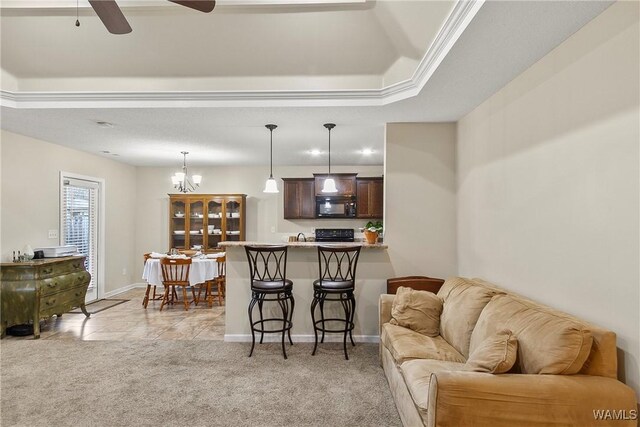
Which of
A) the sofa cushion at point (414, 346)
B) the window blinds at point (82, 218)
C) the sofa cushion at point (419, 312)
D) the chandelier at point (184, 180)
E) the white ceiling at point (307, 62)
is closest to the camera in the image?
the white ceiling at point (307, 62)

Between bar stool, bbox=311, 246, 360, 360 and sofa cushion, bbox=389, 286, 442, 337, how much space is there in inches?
25.7

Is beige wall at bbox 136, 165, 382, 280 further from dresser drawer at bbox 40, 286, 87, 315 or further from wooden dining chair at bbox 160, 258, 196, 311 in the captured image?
dresser drawer at bbox 40, 286, 87, 315

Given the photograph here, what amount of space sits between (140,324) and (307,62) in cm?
390

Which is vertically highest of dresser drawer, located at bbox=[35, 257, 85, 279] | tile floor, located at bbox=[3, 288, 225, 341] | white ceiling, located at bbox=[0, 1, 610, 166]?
white ceiling, located at bbox=[0, 1, 610, 166]

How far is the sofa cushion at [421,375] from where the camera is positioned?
1.82 meters

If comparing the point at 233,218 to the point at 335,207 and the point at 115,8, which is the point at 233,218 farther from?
the point at 115,8

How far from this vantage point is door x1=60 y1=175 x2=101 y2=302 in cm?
534

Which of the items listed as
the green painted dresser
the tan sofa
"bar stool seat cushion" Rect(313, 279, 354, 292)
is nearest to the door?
the green painted dresser

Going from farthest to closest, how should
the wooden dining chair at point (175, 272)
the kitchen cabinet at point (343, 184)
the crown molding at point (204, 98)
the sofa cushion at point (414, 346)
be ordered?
the kitchen cabinet at point (343, 184), the wooden dining chair at point (175, 272), the crown molding at point (204, 98), the sofa cushion at point (414, 346)

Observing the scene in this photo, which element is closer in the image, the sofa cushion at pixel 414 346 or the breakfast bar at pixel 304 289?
the sofa cushion at pixel 414 346

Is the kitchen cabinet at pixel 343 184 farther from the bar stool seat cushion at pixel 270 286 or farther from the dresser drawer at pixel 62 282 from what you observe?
the dresser drawer at pixel 62 282

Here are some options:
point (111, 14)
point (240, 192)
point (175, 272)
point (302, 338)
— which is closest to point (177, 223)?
point (240, 192)

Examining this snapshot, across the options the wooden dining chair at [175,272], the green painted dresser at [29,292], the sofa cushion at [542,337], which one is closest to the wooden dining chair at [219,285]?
the wooden dining chair at [175,272]

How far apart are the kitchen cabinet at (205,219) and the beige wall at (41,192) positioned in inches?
39.1
